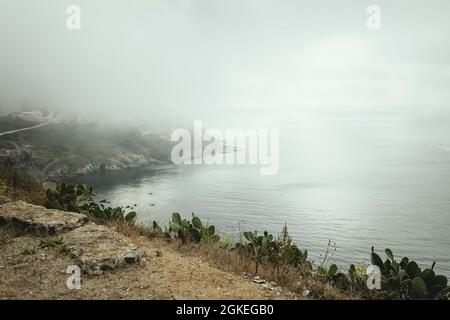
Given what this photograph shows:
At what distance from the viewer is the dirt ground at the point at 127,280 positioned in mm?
6709

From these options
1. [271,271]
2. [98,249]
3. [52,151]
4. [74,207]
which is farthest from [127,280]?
[52,151]

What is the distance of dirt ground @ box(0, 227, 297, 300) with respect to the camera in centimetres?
671

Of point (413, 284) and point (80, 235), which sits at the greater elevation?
point (80, 235)

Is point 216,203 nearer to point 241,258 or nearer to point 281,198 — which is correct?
point 281,198

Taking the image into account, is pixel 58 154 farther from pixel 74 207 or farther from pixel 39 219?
pixel 39 219

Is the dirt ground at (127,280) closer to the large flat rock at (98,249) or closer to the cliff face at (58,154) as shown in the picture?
the large flat rock at (98,249)

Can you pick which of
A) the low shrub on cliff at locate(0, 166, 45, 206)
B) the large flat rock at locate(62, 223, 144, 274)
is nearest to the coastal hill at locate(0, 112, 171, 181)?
the low shrub on cliff at locate(0, 166, 45, 206)

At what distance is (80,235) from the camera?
952 cm

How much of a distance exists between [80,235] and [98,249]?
133 centimetres

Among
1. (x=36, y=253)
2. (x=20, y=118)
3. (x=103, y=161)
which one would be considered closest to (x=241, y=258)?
(x=36, y=253)

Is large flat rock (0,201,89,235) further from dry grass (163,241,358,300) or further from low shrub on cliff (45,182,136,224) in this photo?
dry grass (163,241,358,300)
